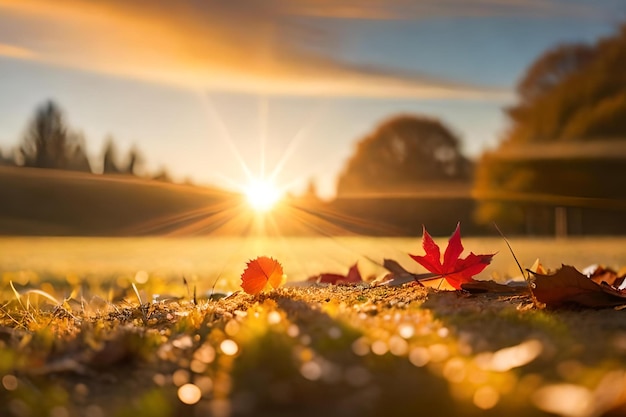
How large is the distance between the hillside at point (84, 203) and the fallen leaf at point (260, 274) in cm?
2651

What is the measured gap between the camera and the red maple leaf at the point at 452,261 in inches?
85.3

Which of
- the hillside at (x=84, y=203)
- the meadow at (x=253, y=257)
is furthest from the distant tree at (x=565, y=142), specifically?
the meadow at (x=253, y=257)

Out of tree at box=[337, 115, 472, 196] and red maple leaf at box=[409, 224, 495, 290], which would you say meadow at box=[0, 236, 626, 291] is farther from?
tree at box=[337, 115, 472, 196]

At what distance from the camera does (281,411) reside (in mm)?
1080

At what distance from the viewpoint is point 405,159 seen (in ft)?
108

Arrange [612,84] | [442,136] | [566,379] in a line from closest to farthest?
1. [566,379]
2. [612,84]
3. [442,136]

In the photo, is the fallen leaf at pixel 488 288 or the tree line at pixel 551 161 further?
the tree line at pixel 551 161

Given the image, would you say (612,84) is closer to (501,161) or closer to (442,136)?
(501,161)

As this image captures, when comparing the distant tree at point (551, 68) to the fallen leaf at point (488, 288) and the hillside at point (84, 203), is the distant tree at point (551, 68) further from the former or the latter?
the fallen leaf at point (488, 288)

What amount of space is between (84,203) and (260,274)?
3611 centimetres

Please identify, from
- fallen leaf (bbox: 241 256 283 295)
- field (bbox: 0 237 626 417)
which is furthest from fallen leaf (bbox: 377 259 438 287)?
fallen leaf (bbox: 241 256 283 295)

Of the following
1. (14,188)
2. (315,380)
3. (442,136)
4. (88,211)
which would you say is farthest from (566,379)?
(14,188)

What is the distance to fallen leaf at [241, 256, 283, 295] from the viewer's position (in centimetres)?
231

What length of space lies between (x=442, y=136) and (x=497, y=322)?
32.8 metres
